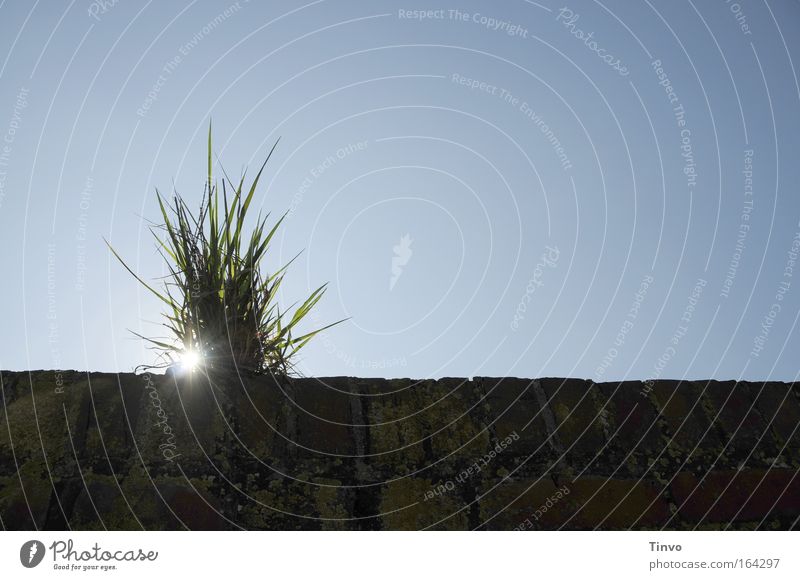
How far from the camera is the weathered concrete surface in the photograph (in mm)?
1474

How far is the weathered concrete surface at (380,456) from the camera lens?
4.83ft

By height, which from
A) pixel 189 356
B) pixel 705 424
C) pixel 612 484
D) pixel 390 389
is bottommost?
pixel 612 484

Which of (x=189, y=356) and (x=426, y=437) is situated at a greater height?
(x=189, y=356)

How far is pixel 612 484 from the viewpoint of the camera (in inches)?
63.9

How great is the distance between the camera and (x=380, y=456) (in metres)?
1.59
